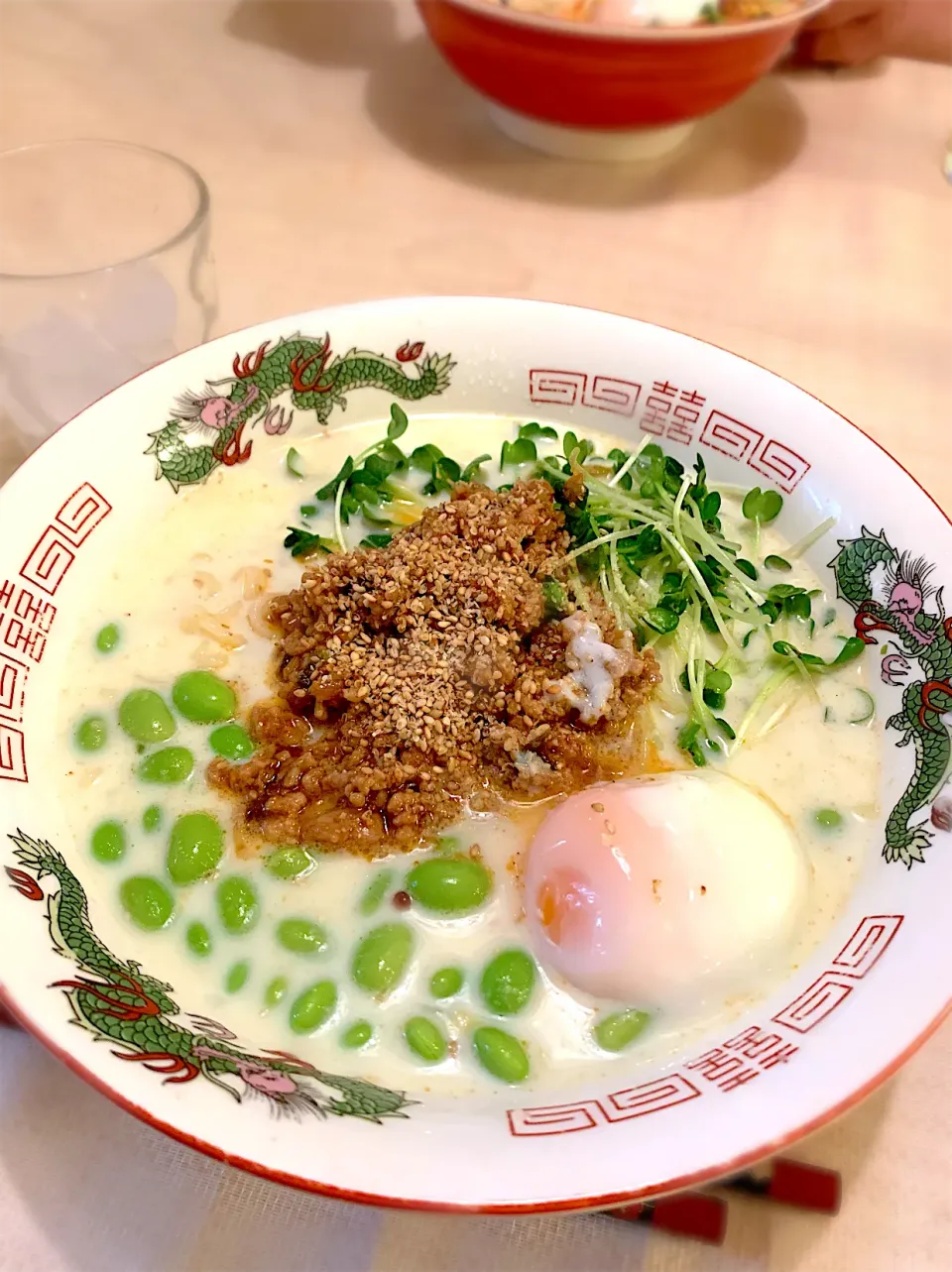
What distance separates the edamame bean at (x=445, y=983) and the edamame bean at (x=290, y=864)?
0.83ft

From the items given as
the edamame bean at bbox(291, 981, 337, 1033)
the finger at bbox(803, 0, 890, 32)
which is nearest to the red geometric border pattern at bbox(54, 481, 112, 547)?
the edamame bean at bbox(291, 981, 337, 1033)

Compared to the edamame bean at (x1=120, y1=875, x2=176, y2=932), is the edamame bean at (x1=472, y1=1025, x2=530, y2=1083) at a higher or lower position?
lower

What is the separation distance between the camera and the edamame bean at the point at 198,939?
1.30 meters

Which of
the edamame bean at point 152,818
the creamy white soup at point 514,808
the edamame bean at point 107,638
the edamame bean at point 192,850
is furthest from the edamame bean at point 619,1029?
the edamame bean at point 107,638

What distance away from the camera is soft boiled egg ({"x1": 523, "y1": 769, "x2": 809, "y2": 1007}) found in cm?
128

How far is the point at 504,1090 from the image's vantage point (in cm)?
119

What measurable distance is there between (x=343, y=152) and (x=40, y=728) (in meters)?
2.16

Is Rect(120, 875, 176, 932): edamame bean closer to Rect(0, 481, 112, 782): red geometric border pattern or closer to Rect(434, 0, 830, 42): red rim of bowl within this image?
Rect(0, 481, 112, 782): red geometric border pattern

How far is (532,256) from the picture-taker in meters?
2.60

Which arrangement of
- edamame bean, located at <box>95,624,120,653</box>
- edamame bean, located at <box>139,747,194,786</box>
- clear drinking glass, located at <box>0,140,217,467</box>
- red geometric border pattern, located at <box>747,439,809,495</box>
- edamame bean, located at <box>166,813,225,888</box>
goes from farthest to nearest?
clear drinking glass, located at <box>0,140,217,467</box> < red geometric border pattern, located at <box>747,439,809,495</box> < edamame bean, located at <box>95,624,120,653</box> < edamame bean, located at <box>139,747,194,786</box> < edamame bean, located at <box>166,813,225,888</box>

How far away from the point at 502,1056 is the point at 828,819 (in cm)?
63

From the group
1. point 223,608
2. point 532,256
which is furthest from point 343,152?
point 223,608

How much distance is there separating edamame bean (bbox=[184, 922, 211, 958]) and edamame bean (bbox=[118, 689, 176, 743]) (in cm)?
33

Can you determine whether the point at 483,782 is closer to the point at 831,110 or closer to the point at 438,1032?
the point at 438,1032
